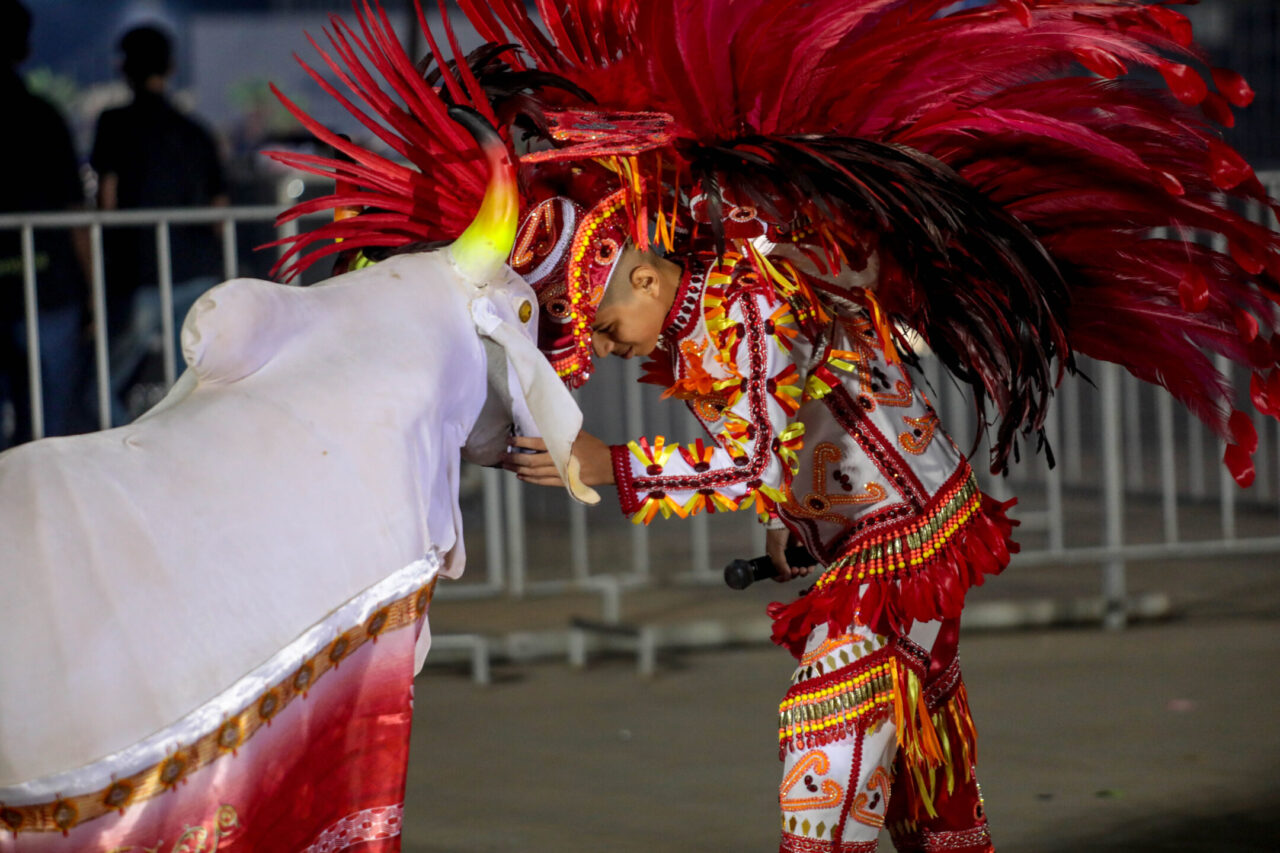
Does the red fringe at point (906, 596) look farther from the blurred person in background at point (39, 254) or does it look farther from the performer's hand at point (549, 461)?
the blurred person in background at point (39, 254)

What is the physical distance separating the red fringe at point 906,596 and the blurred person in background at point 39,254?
3.51 metres

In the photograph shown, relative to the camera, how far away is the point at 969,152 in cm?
233

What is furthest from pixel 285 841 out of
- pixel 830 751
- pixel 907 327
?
pixel 907 327

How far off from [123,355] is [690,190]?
4134mm

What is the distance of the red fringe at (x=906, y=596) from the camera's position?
91.5 inches

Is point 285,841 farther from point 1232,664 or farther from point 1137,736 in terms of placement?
point 1232,664

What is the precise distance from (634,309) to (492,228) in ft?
1.75

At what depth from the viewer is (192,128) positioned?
5.95 meters

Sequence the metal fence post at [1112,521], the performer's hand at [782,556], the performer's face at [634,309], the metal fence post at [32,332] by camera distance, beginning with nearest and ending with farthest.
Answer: the performer's face at [634,309], the performer's hand at [782,556], the metal fence post at [32,332], the metal fence post at [1112,521]

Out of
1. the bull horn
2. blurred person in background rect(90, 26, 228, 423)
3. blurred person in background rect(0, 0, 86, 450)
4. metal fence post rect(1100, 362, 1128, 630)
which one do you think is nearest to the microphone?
the bull horn

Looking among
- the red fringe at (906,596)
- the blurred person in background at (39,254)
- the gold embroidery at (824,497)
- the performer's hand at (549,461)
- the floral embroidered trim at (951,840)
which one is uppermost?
the blurred person in background at (39,254)

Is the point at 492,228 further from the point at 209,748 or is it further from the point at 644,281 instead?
the point at 209,748

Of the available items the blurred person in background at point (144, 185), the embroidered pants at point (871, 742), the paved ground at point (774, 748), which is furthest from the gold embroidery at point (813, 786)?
the blurred person in background at point (144, 185)

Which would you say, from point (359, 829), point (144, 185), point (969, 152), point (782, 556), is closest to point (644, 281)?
point (969, 152)
